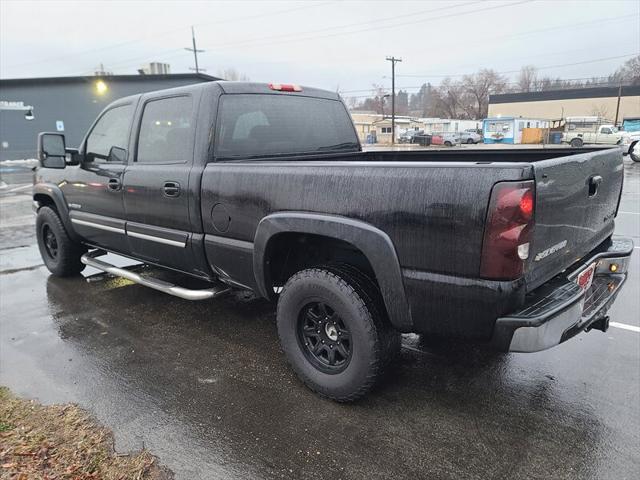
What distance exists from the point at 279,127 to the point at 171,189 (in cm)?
105

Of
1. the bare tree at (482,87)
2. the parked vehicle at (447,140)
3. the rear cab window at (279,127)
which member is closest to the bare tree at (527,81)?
the bare tree at (482,87)

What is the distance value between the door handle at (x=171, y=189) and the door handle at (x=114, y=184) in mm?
806

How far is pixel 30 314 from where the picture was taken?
15.5 ft

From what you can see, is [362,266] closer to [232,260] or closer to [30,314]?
[232,260]

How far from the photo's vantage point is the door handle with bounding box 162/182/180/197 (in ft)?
11.9

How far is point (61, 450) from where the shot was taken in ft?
8.39

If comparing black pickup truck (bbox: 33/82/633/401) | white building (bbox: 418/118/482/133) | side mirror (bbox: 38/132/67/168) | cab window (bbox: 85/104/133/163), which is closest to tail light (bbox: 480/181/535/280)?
black pickup truck (bbox: 33/82/633/401)

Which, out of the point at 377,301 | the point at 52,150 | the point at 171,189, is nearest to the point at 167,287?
the point at 171,189

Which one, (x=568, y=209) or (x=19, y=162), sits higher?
(x=568, y=209)

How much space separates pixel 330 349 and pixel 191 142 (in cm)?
190

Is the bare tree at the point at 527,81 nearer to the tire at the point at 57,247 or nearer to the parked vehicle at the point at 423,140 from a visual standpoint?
the parked vehicle at the point at 423,140

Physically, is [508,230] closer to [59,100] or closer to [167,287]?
[167,287]

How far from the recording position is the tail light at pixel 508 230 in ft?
6.94

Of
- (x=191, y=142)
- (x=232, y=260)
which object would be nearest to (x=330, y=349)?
(x=232, y=260)
